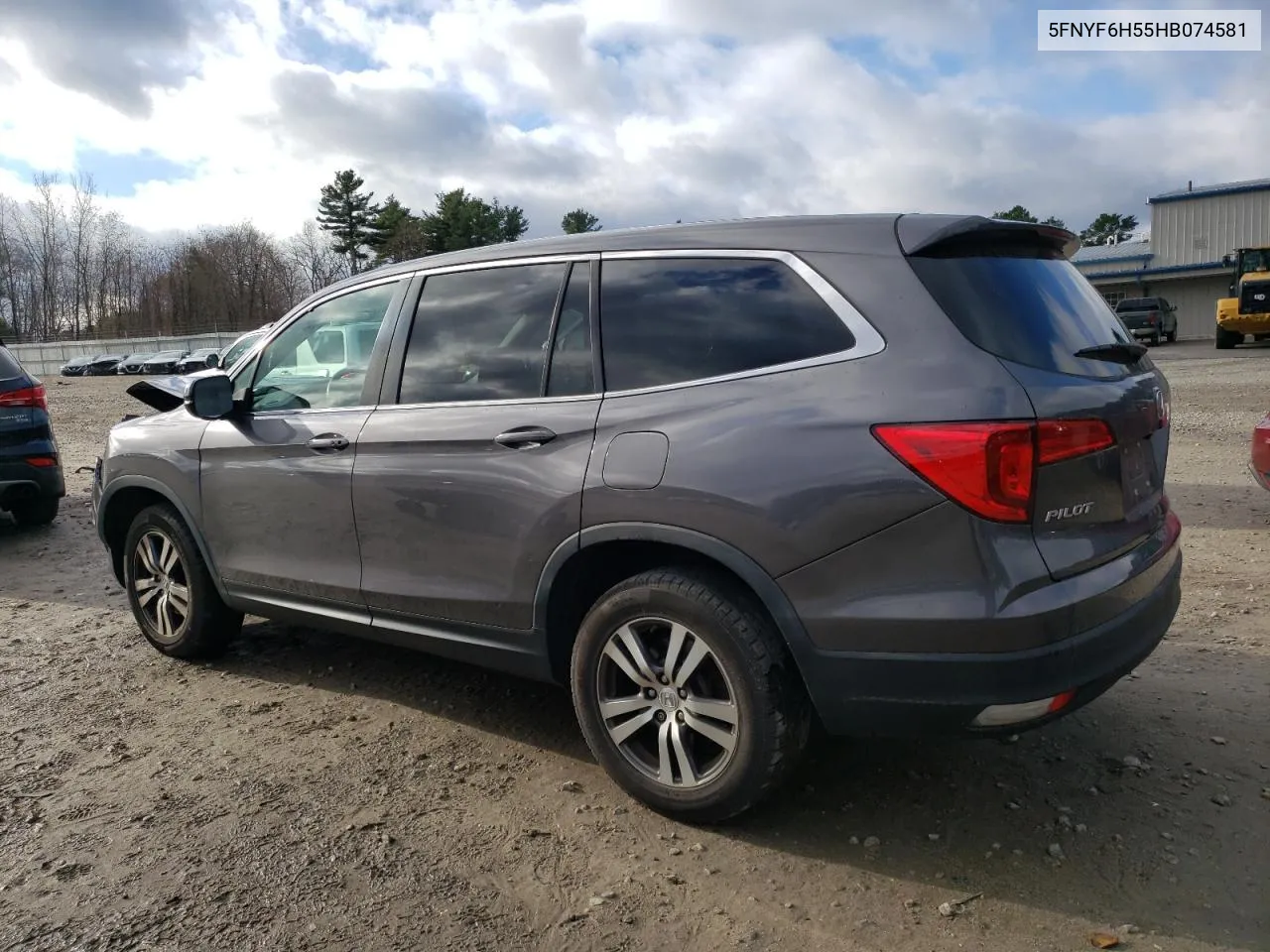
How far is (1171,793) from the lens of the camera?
10.9 feet

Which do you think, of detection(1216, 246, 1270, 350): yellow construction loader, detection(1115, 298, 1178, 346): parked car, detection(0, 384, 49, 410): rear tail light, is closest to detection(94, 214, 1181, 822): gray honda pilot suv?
detection(0, 384, 49, 410): rear tail light

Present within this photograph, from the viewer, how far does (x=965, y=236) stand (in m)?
2.97

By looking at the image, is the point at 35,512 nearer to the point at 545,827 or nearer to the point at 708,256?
the point at 545,827

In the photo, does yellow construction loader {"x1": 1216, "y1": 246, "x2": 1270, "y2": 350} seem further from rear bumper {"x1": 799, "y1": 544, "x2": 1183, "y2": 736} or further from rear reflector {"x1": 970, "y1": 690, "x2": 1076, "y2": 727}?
rear reflector {"x1": 970, "y1": 690, "x2": 1076, "y2": 727}

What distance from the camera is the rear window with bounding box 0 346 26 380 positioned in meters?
7.82

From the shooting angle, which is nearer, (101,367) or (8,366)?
(8,366)

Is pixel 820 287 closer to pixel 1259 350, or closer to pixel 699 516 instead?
pixel 699 516

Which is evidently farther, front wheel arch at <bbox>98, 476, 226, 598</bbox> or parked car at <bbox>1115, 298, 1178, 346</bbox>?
parked car at <bbox>1115, 298, 1178, 346</bbox>

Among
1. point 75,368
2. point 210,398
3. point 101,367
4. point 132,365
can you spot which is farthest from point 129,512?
point 75,368

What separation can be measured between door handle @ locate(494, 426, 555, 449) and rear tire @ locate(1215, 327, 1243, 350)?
1269 inches

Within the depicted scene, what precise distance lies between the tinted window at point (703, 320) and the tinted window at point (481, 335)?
0.30 metres

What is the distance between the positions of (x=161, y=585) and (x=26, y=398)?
12.8ft

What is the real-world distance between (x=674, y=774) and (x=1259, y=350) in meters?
31.8

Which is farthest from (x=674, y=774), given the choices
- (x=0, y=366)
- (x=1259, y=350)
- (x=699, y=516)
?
(x=1259, y=350)
